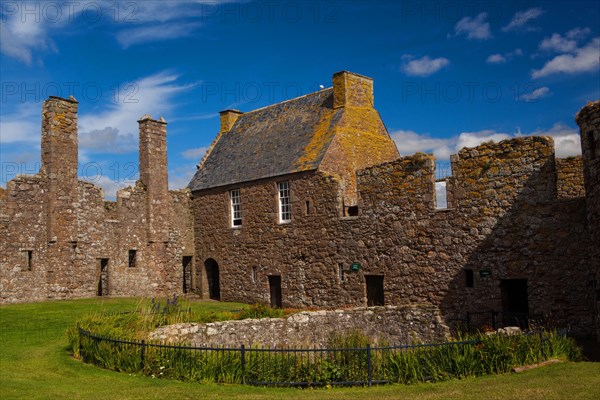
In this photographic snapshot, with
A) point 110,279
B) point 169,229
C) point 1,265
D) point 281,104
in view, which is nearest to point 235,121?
point 281,104

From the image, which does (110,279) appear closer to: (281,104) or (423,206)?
(281,104)

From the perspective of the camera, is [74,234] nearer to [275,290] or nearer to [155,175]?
[155,175]

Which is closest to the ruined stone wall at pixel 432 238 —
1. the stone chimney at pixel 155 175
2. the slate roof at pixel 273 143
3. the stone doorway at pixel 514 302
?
the stone doorway at pixel 514 302

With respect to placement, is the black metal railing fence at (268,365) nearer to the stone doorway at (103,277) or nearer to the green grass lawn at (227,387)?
the green grass lawn at (227,387)

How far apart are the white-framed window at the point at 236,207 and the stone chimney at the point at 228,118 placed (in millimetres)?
6108

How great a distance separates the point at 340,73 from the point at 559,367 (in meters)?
17.9

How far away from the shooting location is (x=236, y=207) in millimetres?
28938

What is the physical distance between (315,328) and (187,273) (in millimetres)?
14955

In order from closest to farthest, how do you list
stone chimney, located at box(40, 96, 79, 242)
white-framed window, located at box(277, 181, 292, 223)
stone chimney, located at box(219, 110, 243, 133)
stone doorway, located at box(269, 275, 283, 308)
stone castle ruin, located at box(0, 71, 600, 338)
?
stone castle ruin, located at box(0, 71, 600, 338) < stone chimney, located at box(40, 96, 79, 242) < white-framed window, located at box(277, 181, 292, 223) < stone doorway, located at box(269, 275, 283, 308) < stone chimney, located at box(219, 110, 243, 133)

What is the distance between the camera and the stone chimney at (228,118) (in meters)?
33.9

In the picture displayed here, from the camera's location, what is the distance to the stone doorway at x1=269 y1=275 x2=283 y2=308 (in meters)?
26.8

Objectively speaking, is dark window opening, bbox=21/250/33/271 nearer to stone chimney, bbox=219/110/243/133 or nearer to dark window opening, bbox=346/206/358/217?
stone chimney, bbox=219/110/243/133

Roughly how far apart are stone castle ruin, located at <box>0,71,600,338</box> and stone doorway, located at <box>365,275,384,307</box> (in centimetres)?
4

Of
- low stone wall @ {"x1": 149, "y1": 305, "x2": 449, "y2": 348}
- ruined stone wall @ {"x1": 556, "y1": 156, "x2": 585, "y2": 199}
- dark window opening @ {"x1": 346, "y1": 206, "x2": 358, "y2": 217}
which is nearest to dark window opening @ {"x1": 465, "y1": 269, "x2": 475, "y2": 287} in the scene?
low stone wall @ {"x1": 149, "y1": 305, "x2": 449, "y2": 348}
